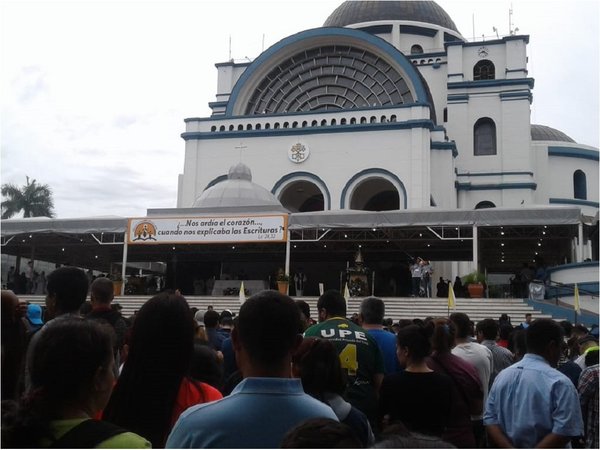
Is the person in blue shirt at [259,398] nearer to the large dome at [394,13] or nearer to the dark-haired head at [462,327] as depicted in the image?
the dark-haired head at [462,327]

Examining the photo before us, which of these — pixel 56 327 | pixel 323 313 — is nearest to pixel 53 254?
pixel 323 313

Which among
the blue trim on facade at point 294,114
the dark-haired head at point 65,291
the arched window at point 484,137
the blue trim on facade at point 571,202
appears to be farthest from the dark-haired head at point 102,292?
the blue trim on facade at point 571,202

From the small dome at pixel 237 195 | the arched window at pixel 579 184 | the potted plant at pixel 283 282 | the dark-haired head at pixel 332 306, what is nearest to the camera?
the dark-haired head at pixel 332 306

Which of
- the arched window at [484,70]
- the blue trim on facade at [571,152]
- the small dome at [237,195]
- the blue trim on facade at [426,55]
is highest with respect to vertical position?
the blue trim on facade at [426,55]

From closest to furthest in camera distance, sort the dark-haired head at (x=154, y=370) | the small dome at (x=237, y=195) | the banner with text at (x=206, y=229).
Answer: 1. the dark-haired head at (x=154, y=370)
2. the banner with text at (x=206, y=229)
3. the small dome at (x=237, y=195)

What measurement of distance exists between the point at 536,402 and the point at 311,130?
29287 millimetres

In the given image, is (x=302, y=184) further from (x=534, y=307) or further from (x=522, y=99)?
(x=534, y=307)

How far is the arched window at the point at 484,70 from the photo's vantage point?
1570 inches

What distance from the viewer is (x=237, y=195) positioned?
29453 millimetres

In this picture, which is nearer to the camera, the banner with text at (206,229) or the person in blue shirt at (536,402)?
the person in blue shirt at (536,402)

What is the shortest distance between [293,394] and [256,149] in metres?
31.6

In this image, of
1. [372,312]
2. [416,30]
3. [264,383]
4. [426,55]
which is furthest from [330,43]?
[264,383]

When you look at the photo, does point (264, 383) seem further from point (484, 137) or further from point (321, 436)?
point (484, 137)

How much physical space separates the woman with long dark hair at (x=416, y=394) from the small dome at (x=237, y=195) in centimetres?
2354
